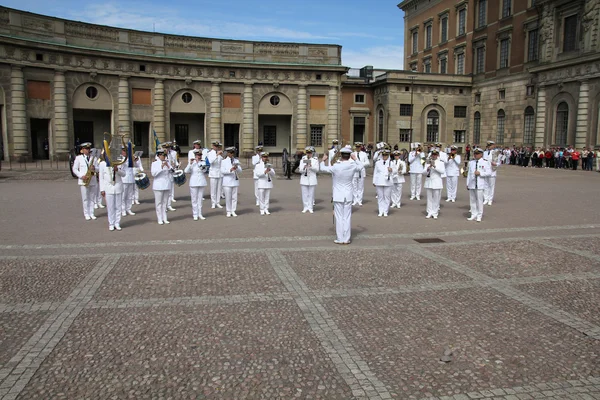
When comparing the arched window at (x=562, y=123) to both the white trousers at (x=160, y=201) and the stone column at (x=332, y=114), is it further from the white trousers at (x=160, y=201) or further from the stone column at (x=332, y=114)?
the white trousers at (x=160, y=201)

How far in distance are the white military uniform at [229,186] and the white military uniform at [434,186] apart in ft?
18.6

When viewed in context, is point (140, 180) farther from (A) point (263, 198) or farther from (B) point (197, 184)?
(A) point (263, 198)

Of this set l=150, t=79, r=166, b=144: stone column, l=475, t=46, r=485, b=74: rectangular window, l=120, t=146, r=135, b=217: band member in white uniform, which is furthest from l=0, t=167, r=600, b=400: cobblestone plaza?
l=475, t=46, r=485, b=74: rectangular window

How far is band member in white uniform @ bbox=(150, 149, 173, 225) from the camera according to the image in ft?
44.1

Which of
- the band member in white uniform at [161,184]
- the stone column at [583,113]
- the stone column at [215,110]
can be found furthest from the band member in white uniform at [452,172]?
the stone column at [215,110]

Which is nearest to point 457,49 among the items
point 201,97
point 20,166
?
point 201,97

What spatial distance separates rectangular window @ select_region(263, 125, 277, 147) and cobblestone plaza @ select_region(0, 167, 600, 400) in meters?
31.4

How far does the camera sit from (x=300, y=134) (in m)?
42.6

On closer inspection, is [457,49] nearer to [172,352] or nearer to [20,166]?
[20,166]

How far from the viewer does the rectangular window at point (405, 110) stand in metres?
49.0

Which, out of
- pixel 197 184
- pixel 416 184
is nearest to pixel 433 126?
pixel 416 184

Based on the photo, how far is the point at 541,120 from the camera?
136 ft

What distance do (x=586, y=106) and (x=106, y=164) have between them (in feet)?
120

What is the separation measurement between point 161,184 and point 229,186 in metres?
2.32
